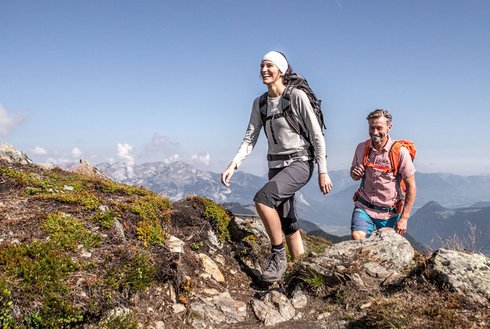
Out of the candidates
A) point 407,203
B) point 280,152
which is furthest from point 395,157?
point 280,152

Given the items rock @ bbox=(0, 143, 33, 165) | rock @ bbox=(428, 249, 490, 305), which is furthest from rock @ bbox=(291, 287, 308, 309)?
rock @ bbox=(0, 143, 33, 165)

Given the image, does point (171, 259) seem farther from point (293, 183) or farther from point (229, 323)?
point (293, 183)

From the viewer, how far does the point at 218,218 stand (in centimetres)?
897

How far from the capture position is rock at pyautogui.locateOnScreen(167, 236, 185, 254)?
710 centimetres

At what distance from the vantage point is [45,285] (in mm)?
4613

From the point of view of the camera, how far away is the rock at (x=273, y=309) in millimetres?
5778

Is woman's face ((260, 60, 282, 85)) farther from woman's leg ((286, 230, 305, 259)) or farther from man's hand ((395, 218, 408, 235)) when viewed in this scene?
man's hand ((395, 218, 408, 235))

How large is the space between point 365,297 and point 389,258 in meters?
1.10

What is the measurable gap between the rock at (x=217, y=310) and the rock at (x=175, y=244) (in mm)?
1185

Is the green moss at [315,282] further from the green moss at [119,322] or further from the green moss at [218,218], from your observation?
the green moss at [119,322]

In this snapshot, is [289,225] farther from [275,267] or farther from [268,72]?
[268,72]

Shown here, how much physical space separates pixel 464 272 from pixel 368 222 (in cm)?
234

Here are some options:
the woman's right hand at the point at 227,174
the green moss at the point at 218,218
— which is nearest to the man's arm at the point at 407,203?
the woman's right hand at the point at 227,174

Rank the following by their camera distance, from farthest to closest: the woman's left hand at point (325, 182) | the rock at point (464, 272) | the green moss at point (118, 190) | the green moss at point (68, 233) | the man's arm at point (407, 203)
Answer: the green moss at point (118, 190) < the man's arm at point (407, 203) < the woman's left hand at point (325, 182) < the green moss at point (68, 233) < the rock at point (464, 272)
